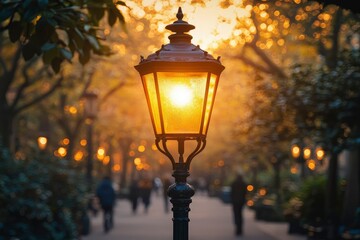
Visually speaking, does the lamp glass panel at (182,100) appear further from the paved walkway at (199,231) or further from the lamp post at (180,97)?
the paved walkway at (199,231)

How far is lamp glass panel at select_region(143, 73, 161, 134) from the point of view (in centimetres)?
622

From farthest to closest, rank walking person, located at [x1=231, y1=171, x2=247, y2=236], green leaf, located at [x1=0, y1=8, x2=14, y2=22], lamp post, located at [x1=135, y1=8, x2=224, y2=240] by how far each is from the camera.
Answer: walking person, located at [x1=231, y1=171, x2=247, y2=236], green leaf, located at [x1=0, y1=8, x2=14, y2=22], lamp post, located at [x1=135, y1=8, x2=224, y2=240]

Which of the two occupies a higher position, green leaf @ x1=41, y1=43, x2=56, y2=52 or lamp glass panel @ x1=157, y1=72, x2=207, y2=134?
green leaf @ x1=41, y1=43, x2=56, y2=52

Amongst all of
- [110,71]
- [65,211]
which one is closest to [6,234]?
[65,211]

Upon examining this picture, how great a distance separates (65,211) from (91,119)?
7.85m

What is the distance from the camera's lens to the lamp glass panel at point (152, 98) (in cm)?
622

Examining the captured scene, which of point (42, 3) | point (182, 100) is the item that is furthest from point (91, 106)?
point (182, 100)

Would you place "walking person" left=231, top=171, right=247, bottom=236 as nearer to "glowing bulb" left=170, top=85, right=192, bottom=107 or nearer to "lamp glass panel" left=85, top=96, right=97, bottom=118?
"lamp glass panel" left=85, top=96, right=97, bottom=118

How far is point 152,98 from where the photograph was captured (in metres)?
6.27

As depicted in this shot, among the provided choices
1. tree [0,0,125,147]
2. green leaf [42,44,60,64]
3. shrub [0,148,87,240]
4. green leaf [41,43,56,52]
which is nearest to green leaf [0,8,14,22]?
tree [0,0,125,147]

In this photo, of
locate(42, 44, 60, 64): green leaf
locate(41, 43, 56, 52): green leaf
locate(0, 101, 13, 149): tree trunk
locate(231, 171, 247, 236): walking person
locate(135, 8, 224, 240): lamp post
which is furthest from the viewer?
locate(231, 171, 247, 236): walking person

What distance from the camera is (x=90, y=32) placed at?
28.1ft

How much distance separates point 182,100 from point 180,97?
3 centimetres

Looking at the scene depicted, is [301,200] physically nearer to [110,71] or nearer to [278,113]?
[278,113]
